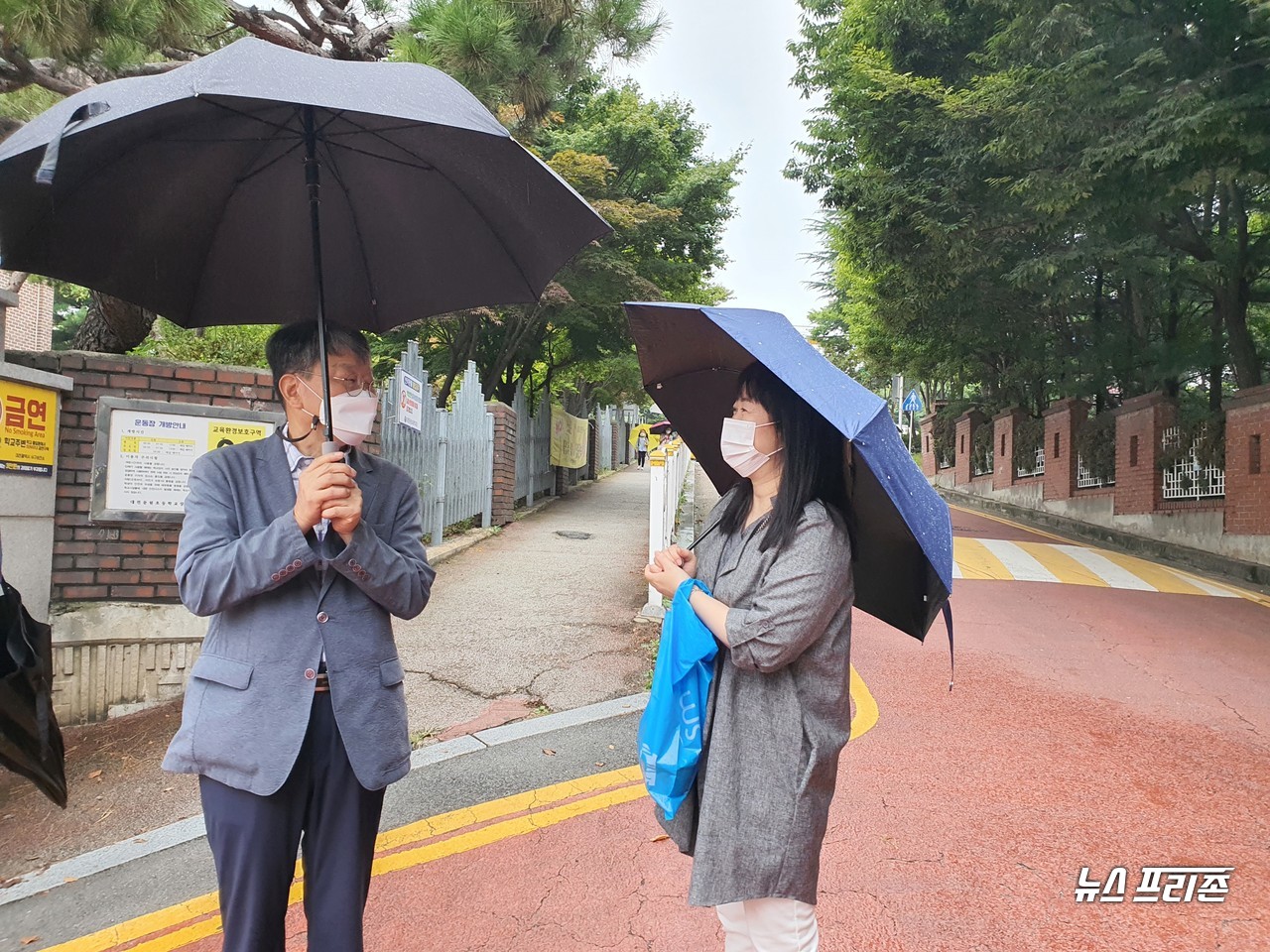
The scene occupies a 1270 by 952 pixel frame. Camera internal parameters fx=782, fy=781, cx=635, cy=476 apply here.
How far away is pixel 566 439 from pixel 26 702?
15.2 metres

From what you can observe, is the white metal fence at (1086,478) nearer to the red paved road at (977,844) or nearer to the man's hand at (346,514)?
the red paved road at (977,844)

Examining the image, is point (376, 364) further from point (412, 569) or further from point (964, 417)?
point (964, 417)

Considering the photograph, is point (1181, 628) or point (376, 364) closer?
point (1181, 628)

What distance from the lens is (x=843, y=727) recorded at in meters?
1.86

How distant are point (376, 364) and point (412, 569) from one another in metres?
15.9

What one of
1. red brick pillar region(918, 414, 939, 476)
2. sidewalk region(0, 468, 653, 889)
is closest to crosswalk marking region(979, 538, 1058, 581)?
sidewalk region(0, 468, 653, 889)

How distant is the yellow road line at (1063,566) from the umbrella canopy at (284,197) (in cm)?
922

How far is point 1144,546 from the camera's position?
13305mm

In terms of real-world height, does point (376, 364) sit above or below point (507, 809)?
above

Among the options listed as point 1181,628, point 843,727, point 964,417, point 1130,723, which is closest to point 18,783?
point 843,727

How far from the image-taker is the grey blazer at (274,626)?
1.70 meters

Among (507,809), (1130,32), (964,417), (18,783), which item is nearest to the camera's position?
(507,809)

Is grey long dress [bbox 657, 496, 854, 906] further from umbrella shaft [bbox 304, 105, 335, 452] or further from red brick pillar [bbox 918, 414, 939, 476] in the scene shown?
red brick pillar [bbox 918, 414, 939, 476]

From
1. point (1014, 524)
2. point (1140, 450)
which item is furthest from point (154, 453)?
point (1014, 524)
